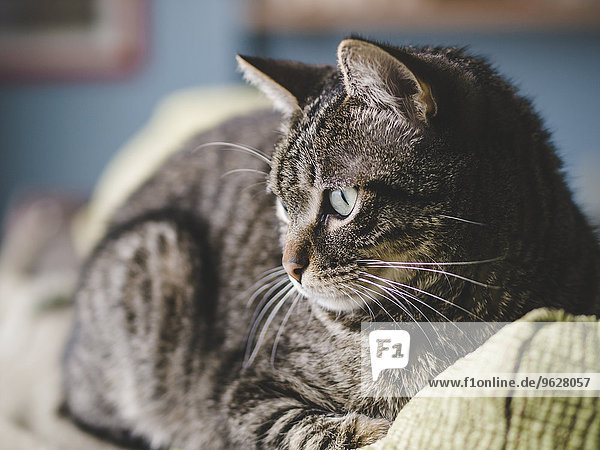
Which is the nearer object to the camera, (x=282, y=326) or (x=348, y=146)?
(x=348, y=146)

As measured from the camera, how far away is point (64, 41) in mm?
2996

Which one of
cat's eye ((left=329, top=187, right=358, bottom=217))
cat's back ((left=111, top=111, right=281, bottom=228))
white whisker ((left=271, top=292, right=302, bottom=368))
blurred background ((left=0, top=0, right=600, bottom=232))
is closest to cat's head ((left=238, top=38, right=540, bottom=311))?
cat's eye ((left=329, top=187, right=358, bottom=217))

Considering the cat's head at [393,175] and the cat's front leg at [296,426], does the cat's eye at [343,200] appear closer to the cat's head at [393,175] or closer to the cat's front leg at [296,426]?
the cat's head at [393,175]

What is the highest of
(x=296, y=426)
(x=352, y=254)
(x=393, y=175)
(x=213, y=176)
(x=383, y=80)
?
(x=383, y=80)

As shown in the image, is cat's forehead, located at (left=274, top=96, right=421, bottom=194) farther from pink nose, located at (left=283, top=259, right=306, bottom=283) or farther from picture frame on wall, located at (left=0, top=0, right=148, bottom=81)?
picture frame on wall, located at (left=0, top=0, right=148, bottom=81)

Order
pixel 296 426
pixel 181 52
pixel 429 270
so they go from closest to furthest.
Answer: pixel 429 270 < pixel 296 426 < pixel 181 52

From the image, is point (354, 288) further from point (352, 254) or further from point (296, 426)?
point (296, 426)

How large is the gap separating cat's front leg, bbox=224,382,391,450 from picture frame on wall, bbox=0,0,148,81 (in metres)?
2.56

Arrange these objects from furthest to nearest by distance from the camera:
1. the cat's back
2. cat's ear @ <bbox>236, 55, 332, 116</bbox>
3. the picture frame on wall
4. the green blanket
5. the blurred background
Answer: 1. the picture frame on wall
2. the blurred background
3. the cat's back
4. cat's ear @ <bbox>236, 55, 332, 116</bbox>
5. the green blanket

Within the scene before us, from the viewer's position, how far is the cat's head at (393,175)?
65cm

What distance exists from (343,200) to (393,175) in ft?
0.25

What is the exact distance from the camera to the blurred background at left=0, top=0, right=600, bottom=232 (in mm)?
2521

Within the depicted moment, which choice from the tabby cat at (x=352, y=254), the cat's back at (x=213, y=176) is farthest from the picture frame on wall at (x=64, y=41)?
the tabby cat at (x=352, y=254)

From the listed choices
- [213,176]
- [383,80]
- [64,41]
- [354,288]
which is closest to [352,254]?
[354,288]
